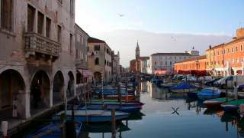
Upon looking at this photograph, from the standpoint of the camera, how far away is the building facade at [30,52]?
55.0 ft

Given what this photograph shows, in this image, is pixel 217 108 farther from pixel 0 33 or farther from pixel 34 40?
pixel 0 33

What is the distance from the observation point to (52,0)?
945 inches

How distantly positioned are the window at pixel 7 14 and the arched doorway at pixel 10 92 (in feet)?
8.57

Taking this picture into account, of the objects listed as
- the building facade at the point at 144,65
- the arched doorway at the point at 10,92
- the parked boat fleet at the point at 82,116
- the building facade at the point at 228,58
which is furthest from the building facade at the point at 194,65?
the building facade at the point at 144,65

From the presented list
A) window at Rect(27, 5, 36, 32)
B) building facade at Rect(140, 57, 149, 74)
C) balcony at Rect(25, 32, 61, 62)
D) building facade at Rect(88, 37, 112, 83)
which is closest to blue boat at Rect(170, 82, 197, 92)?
building facade at Rect(88, 37, 112, 83)

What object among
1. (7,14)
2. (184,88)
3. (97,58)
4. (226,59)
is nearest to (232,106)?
(7,14)

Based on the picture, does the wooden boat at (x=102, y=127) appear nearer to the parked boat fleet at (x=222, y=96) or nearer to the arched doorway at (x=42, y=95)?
the arched doorway at (x=42, y=95)

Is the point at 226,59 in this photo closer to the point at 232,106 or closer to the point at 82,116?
the point at 232,106

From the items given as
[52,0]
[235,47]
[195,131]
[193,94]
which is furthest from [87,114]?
[235,47]

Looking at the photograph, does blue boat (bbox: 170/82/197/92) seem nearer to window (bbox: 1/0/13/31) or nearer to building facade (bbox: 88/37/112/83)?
building facade (bbox: 88/37/112/83)

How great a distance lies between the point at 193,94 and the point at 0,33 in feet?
97.2

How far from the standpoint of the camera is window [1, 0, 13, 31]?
16.3 meters

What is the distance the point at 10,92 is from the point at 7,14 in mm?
5435

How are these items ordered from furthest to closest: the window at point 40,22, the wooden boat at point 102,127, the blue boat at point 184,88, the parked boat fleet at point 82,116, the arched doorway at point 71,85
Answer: the blue boat at point 184,88, the arched doorway at point 71,85, the window at point 40,22, the wooden boat at point 102,127, the parked boat fleet at point 82,116
